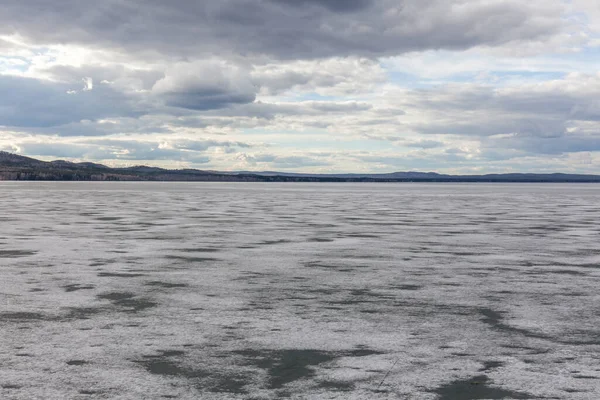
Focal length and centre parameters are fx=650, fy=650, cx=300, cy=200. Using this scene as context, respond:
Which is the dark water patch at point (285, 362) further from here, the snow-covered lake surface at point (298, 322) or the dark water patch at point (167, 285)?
the dark water patch at point (167, 285)

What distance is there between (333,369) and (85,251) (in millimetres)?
14466

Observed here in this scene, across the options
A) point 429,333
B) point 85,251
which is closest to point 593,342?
point 429,333

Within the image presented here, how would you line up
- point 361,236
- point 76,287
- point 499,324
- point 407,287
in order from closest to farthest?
point 499,324
point 76,287
point 407,287
point 361,236

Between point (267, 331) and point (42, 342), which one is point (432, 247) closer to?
point (267, 331)

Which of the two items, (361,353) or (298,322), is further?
(298,322)

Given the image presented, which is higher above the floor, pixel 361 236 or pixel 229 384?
pixel 229 384

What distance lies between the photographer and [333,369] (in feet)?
25.7

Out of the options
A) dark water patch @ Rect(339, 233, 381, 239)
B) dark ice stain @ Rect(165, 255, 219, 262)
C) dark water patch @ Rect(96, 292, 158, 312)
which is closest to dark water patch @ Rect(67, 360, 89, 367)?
dark water patch @ Rect(96, 292, 158, 312)

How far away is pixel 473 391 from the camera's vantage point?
706cm

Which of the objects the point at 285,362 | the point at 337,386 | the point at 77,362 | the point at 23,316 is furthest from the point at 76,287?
the point at 337,386

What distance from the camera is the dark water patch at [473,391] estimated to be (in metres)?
6.87

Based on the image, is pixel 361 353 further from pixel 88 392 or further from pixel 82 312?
pixel 82 312

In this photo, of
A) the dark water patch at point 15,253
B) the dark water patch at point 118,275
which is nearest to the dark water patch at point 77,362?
the dark water patch at point 118,275

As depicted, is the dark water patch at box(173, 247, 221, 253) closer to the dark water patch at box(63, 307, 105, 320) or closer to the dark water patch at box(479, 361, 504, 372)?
the dark water patch at box(63, 307, 105, 320)
